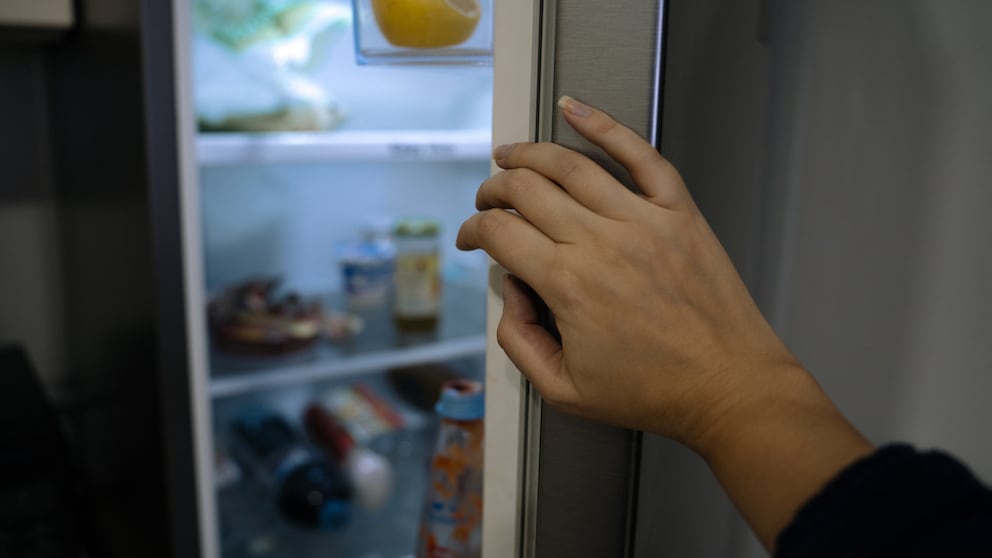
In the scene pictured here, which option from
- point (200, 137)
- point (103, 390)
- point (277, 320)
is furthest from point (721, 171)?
point (103, 390)

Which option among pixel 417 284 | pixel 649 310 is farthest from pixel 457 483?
pixel 417 284

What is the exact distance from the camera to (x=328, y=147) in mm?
1255

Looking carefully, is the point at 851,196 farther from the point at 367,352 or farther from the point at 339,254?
the point at 339,254

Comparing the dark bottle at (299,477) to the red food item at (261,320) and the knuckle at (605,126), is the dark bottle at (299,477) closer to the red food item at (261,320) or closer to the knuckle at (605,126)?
the red food item at (261,320)

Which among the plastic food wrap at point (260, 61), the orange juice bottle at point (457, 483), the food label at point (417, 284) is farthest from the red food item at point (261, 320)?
the orange juice bottle at point (457, 483)

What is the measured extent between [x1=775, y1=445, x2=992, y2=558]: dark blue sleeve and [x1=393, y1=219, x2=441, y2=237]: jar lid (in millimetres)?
1189

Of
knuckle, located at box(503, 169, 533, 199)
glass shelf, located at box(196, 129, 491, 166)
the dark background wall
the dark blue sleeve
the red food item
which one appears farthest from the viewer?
the red food item

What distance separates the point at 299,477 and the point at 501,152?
1.13m

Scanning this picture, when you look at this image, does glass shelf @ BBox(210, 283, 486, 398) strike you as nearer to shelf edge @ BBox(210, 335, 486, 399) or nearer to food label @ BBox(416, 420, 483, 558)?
shelf edge @ BBox(210, 335, 486, 399)

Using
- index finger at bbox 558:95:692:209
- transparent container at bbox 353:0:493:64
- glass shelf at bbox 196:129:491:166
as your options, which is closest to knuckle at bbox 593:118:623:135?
index finger at bbox 558:95:692:209

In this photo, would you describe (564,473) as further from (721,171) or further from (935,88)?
(935,88)

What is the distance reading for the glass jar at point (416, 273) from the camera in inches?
58.2

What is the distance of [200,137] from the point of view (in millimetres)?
1170

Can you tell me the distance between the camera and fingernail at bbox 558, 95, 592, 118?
41 centimetres
